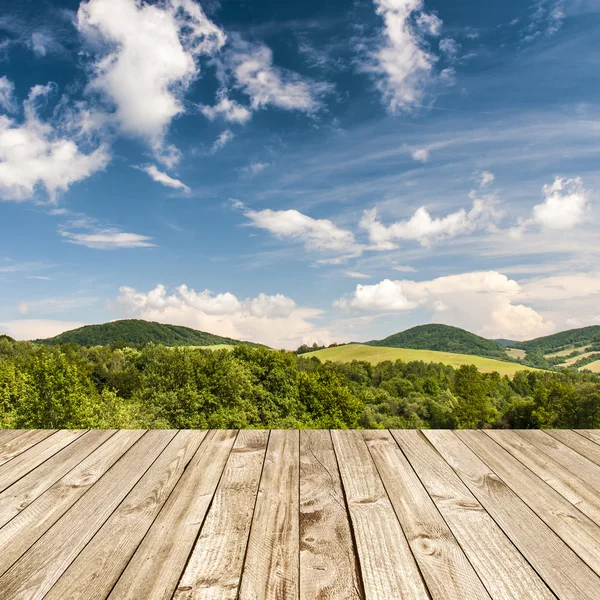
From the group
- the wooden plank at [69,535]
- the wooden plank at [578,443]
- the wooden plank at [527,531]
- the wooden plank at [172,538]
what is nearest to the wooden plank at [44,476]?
the wooden plank at [69,535]

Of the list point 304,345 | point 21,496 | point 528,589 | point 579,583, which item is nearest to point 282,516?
point 528,589

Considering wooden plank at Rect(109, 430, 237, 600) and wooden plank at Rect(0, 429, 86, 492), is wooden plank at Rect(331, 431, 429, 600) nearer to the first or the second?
wooden plank at Rect(109, 430, 237, 600)

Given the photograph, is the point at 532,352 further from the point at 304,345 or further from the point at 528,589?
the point at 528,589

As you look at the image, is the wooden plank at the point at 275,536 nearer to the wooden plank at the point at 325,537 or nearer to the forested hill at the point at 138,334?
the wooden plank at the point at 325,537

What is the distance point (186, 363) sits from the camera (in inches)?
1098

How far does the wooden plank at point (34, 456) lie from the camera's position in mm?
2541

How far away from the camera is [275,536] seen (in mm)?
1774

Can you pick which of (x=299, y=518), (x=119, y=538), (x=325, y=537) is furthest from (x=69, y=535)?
(x=325, y=537)

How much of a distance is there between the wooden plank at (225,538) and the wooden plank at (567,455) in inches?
77.7

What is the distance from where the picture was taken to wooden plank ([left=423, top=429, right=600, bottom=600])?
1.53m

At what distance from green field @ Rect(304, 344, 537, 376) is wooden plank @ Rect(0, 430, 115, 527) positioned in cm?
7124

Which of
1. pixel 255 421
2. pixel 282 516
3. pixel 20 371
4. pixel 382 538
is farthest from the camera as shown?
pixel 20 371

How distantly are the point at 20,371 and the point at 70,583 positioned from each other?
36.8 meters

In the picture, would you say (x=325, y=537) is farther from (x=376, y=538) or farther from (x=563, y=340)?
(x=563, y=340)
